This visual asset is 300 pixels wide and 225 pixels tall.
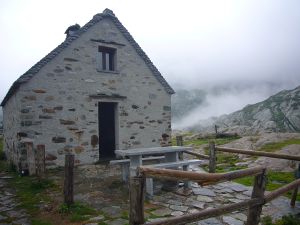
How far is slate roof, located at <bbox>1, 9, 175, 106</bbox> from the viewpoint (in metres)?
10.8

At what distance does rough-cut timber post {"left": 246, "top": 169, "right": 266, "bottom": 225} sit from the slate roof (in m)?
9.47

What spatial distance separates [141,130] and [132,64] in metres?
3.38

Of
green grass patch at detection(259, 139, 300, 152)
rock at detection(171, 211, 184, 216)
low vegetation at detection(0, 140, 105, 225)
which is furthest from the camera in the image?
green grass patch at detection(259, 139, 300, 152)

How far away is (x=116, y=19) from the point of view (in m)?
13.4

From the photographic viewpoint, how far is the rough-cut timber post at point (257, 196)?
4082mm

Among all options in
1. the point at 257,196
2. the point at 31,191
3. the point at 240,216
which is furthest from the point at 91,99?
the point at 257,196

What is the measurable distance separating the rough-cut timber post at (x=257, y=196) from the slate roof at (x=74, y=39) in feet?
31.1

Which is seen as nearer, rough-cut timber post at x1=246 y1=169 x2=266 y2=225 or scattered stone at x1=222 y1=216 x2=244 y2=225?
rough-cut timber post at x1=246 y1=169 x2=266 y2=225

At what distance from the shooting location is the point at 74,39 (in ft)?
39.2

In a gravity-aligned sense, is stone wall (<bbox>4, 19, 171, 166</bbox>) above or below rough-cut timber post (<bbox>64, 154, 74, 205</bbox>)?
above

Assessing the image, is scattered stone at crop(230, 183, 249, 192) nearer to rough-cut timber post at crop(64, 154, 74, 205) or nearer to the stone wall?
rough-cut timber post at crop(64, 154, 74, 205)

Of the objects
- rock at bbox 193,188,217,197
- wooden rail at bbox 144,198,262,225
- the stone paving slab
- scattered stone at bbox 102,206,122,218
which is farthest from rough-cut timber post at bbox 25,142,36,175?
wooden rail at bbox 144,198,262,225

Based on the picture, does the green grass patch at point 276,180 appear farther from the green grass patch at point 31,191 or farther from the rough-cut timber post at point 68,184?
the green grass patch at point 31,191

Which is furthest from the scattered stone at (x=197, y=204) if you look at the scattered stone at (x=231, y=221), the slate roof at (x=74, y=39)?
the slate roof at (x=74, y=39)
